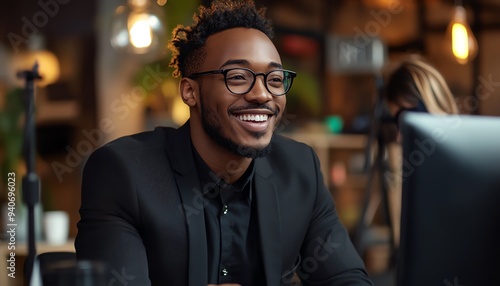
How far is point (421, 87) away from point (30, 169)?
1464 mm

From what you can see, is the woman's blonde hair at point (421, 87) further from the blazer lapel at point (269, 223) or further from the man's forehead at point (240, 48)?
the man's forehead at point (240, 48)

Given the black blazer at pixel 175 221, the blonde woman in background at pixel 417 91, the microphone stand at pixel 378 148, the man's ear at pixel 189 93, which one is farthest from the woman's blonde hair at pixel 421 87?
the man's ear at pixel 189 93

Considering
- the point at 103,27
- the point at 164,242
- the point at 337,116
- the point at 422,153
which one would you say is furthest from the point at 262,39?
the point at 337,116

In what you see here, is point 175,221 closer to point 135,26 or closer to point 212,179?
point 212,179

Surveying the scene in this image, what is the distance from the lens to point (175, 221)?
1925 mm

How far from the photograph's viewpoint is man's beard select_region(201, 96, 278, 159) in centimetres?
193

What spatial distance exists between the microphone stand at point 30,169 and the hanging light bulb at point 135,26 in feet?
3.59

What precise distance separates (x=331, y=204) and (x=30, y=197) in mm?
814

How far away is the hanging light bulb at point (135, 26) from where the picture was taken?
3238 mm

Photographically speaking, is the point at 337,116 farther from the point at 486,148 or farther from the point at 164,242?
the point at 486,148

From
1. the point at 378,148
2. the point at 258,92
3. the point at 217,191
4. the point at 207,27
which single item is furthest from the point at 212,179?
the point at 378,148

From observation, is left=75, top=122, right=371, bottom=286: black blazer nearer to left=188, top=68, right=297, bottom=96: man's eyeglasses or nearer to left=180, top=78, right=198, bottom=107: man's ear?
left=180, top=78, right=198, bottom=107: man's ear

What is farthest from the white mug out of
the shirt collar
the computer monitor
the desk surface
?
the computer monitor

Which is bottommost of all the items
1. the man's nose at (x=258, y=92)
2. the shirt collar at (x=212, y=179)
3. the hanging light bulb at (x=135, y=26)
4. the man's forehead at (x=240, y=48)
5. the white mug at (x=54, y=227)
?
the white mug at (x=54, y=227)
